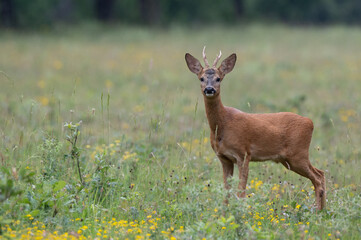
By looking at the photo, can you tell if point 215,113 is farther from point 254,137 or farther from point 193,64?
point 193,64

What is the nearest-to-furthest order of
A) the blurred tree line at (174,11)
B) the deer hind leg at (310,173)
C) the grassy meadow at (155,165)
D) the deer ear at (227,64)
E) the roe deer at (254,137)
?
the grassy meadow at (155,165) < the roe deer at (254,137) < the deer hind leg at (310,173) < the deer ear at (227,64) < the blurred tree line at (174,11)

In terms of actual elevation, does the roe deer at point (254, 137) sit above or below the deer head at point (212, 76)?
below

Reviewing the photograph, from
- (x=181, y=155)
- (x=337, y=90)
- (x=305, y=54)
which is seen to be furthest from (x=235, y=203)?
(x=305, y=54)

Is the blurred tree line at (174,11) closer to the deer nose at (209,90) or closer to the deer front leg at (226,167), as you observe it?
the deer front leg at (226,167)

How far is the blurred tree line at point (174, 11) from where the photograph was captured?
92.2 ft

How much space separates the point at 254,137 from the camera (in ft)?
17.9

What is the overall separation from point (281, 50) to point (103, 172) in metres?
16.4

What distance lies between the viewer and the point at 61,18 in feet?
93.3

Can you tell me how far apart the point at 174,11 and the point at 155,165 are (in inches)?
1243

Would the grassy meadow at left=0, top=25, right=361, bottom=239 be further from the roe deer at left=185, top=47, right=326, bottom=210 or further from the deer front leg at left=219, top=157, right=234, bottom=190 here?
the roe deer at left=185, top=47, right=326, bottom=210

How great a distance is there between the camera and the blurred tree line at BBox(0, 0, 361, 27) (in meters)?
28.1

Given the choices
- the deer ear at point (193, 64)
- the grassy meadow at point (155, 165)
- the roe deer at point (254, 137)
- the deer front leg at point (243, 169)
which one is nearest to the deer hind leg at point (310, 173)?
the roe deer at point (254, 137)

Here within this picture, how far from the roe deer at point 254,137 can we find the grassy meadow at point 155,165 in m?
0.30

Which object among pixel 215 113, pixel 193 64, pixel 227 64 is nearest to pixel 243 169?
pixel 215 113
